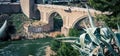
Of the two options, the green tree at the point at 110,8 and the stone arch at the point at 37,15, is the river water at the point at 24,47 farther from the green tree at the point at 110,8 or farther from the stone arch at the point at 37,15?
the green tree at the point at 110,8

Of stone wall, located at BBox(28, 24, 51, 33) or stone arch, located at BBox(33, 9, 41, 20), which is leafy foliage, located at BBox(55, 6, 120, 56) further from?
stone arch, located at BBox(33, 9, 41, 20)

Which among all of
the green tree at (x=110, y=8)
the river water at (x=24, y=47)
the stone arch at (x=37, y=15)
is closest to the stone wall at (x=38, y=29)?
the river water at (x=24, y=47)

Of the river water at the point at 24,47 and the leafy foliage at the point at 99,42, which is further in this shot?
the river water at the point at 24,47

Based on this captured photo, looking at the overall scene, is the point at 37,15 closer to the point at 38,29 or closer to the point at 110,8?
the point at 38,29

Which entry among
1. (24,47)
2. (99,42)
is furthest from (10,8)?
(99,42)

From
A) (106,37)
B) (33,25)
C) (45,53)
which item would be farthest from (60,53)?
(33,25)
